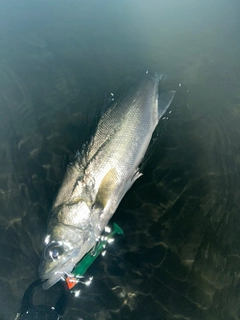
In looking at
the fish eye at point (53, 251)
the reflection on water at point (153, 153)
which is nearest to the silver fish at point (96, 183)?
the fish eye at point (53, 251)

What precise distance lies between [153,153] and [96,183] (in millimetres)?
1296

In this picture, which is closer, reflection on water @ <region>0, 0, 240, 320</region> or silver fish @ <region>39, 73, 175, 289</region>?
silver fish @ <region>39, 73, 175, 289</region>

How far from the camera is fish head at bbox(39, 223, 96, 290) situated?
3.01m

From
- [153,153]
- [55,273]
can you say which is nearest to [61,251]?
[55,273]

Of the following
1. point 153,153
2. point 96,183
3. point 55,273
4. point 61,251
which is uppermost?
point 96,183

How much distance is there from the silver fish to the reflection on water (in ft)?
2.03

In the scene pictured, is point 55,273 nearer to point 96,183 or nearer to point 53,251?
point 53,251

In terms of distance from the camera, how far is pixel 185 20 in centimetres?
592

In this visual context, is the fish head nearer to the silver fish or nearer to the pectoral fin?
the silver fish

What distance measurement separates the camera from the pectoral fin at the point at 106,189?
326cm

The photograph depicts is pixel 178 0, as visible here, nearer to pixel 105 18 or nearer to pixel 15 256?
pixel 105 18

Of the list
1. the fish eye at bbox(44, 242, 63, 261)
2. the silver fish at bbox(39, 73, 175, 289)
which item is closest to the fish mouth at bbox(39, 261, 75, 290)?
the silver fish at bbox(39, 73, 175, 289)

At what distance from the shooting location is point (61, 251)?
3.02 m

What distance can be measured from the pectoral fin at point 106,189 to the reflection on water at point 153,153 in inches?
27.5
